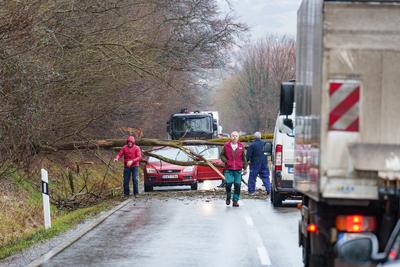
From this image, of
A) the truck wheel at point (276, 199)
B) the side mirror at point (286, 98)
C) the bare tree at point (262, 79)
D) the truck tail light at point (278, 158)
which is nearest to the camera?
the side mirror at point (286, 98)

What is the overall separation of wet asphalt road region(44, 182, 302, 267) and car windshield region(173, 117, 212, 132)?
21.5 m

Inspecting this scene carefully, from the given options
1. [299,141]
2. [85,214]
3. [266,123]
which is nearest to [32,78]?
[85,214]

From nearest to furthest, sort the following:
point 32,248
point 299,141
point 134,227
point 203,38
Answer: point 299,141 < point 32,248 < point 134,227 < point 203,38

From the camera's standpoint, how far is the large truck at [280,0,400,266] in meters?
7.41

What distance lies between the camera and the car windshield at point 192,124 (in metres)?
43.5

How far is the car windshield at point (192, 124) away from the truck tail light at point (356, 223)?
35.4 m

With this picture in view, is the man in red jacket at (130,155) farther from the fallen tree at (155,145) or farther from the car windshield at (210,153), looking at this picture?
the car windshield at (210,153)

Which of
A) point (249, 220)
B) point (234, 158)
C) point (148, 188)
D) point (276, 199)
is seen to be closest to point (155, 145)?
point (148, 188)

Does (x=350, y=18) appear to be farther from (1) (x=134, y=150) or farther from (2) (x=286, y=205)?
(1) (x=134, y=150)

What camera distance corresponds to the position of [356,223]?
7.95 metres

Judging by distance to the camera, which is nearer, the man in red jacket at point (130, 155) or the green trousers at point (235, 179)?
the green trousers at point (235, 179)

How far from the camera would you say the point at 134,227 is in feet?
56.3

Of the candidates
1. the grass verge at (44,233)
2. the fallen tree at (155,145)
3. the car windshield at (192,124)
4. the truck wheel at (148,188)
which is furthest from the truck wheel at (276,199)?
the car windshield at (192,124)

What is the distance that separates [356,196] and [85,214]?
43.3 ft
